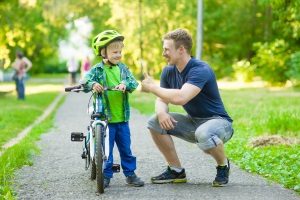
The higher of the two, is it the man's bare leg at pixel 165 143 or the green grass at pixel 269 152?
the man's bare leg at pixel 165 143

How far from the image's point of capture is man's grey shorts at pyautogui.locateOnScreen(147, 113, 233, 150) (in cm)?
692

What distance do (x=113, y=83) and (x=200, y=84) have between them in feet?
3.08

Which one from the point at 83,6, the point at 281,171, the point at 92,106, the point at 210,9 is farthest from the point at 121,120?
the point at 83,6

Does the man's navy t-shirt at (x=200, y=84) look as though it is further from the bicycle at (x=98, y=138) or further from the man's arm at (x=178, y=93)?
the bicycle at (x=98, y=138)

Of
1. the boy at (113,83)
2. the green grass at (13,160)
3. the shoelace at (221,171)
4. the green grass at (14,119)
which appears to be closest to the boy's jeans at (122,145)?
the boy at (113,83)

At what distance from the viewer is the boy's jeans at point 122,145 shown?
23.3 feet

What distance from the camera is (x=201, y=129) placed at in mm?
6988

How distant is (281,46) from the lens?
33969 mm

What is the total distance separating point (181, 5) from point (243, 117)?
23.4 m

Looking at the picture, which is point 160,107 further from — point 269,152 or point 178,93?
point 269,152

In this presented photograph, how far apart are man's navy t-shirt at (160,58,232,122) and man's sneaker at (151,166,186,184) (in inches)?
26.9

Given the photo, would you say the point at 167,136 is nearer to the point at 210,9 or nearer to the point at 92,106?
the point at 92,106

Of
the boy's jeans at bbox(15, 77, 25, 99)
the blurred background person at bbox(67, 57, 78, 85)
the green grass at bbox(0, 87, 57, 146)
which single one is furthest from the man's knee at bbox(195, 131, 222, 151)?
the blurred background person at bbox(67, 57, 78, 85)

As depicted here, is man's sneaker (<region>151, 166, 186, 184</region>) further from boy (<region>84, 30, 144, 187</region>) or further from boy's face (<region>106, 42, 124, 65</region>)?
boy's face (<region>106, 42, 124, 65</region>)
